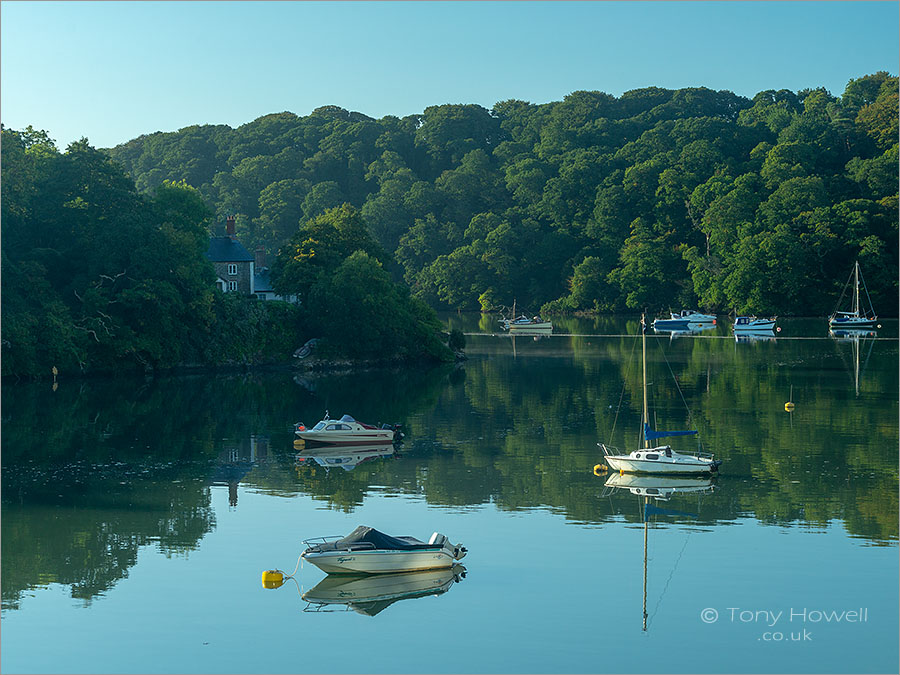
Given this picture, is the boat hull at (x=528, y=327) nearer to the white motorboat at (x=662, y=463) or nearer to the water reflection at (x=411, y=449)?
the water reflection at (x=411, y=449)

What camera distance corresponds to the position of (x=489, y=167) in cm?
17388

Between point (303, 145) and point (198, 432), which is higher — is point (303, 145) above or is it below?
above

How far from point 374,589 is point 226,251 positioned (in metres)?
72.7

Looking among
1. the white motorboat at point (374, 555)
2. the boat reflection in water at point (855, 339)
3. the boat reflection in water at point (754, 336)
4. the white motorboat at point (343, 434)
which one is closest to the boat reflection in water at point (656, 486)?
the white motorboat at point (374, 555)

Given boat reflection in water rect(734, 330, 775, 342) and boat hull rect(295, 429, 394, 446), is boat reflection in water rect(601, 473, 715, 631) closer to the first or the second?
boat hull rect(295, 429, 394, 446)

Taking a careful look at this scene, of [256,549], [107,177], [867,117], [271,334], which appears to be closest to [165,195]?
[107,177]

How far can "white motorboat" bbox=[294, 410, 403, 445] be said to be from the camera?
45.0 metres

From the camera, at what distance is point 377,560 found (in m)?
25.9

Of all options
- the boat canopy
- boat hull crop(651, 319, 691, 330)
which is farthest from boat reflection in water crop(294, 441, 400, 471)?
boat hull crop(651, 319, 691, 330)

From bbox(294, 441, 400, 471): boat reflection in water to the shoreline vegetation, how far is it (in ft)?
92.8

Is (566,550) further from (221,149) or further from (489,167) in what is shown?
(221,149)

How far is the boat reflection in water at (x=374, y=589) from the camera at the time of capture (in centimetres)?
2436

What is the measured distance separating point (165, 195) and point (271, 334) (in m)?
14.0

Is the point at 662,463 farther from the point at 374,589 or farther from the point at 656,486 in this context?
the point at 374,589
